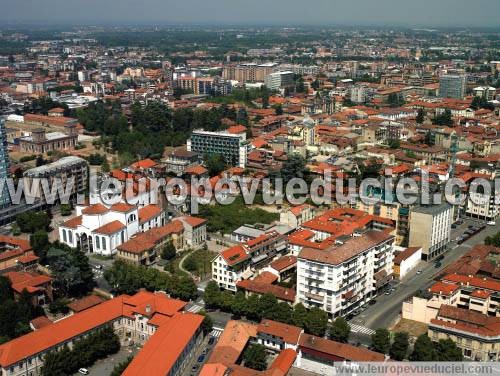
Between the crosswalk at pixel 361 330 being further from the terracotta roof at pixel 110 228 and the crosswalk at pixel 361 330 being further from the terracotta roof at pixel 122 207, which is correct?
the terracotta roof at pixel 122 207

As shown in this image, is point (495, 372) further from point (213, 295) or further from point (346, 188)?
point (346, 188)

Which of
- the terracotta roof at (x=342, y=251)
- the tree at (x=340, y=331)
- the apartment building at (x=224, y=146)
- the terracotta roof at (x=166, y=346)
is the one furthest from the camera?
the apartment building at (x=224, y=146)

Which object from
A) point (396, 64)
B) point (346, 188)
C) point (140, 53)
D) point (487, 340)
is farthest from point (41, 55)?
point (487, 340)

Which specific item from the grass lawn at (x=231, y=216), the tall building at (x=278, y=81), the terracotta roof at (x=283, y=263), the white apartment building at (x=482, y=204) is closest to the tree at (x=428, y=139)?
the white apartment building at (x=482, y=204)

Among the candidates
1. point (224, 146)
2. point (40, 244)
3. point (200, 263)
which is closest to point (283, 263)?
point (200, 263)

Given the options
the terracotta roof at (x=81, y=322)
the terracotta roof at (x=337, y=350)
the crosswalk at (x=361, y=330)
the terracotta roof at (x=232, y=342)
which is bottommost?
the crosswalk at (x=361, y=330)

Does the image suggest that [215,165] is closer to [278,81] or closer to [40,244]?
[40,244]
